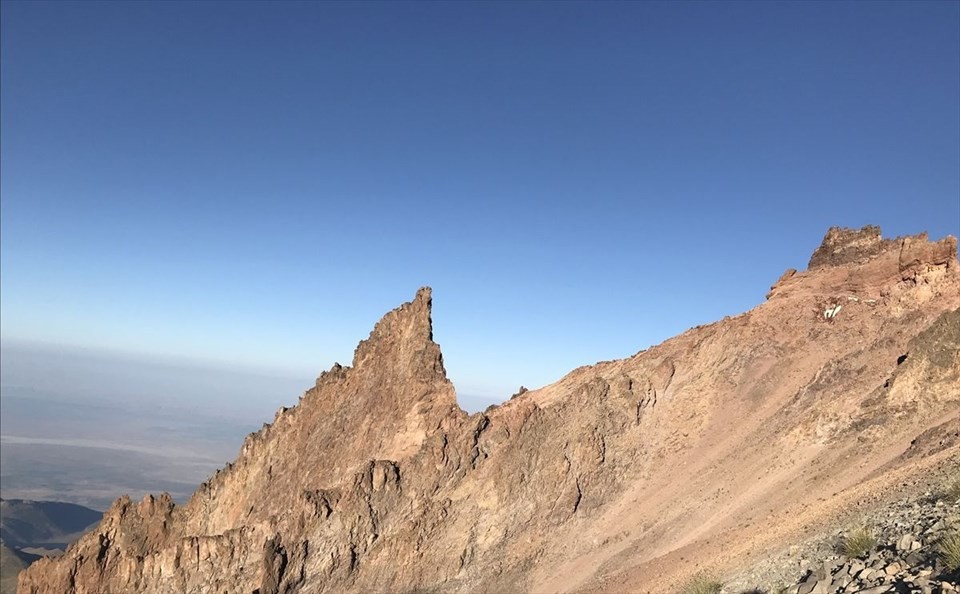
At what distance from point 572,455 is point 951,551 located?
37.8 m

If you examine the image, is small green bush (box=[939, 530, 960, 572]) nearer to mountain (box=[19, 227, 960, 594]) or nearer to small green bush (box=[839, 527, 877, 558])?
small green bush (box=[839, 527, 877, 558])

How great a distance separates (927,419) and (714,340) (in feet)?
59.9

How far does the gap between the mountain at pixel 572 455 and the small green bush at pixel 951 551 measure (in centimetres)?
Answer: 2078

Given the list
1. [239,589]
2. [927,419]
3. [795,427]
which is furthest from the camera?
[239,589]

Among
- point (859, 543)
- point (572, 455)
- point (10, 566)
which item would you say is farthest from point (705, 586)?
point (10, 566)

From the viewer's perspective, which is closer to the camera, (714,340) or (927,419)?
(927,419)

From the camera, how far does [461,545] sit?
45688mm

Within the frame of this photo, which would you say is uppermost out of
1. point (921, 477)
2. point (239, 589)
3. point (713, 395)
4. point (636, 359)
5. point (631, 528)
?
point (636, 359)

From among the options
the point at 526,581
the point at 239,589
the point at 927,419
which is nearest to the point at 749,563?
the point at 927,419

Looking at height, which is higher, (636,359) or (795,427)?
(636,359)

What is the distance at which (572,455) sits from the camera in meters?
49.0

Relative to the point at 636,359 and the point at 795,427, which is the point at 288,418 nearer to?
the point at 636,359

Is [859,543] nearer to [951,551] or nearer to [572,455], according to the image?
[951,551]

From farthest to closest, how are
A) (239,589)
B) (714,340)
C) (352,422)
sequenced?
1. (352,422)
2. (714,340)
3. (239,589)
